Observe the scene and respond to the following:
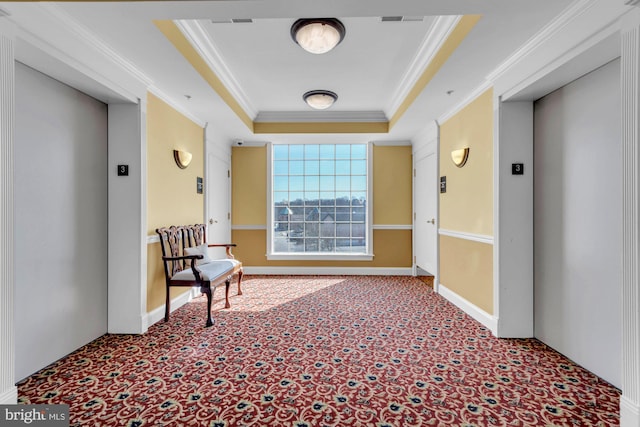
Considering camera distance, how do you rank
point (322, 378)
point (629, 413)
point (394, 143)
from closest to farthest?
1. point (629, 413)
2. point (322, 378)
3. point (394, 143)

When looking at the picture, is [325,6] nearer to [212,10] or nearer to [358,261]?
[212,10]

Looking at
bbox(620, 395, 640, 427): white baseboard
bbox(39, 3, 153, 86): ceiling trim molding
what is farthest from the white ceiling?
bbox(620, 395, 640, 427): white baseboard

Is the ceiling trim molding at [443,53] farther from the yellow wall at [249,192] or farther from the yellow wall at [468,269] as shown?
the yellow wall at [249,192]

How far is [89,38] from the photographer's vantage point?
94.3 inches

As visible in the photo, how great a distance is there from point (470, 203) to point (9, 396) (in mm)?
4196

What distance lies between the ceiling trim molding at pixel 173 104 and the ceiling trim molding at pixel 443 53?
279 cm

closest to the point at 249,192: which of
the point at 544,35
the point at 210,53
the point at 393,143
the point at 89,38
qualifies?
the point at 393,143

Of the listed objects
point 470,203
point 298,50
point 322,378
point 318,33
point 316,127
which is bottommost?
point 322,378

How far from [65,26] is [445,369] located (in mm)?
3707

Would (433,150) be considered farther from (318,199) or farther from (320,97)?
(318,199)

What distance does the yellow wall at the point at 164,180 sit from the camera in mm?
3344

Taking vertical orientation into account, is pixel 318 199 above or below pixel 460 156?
below

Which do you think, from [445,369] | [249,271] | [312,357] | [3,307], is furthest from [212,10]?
[249,271]

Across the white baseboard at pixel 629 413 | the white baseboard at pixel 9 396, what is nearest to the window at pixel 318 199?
the white baseboard at pixel 9 396
